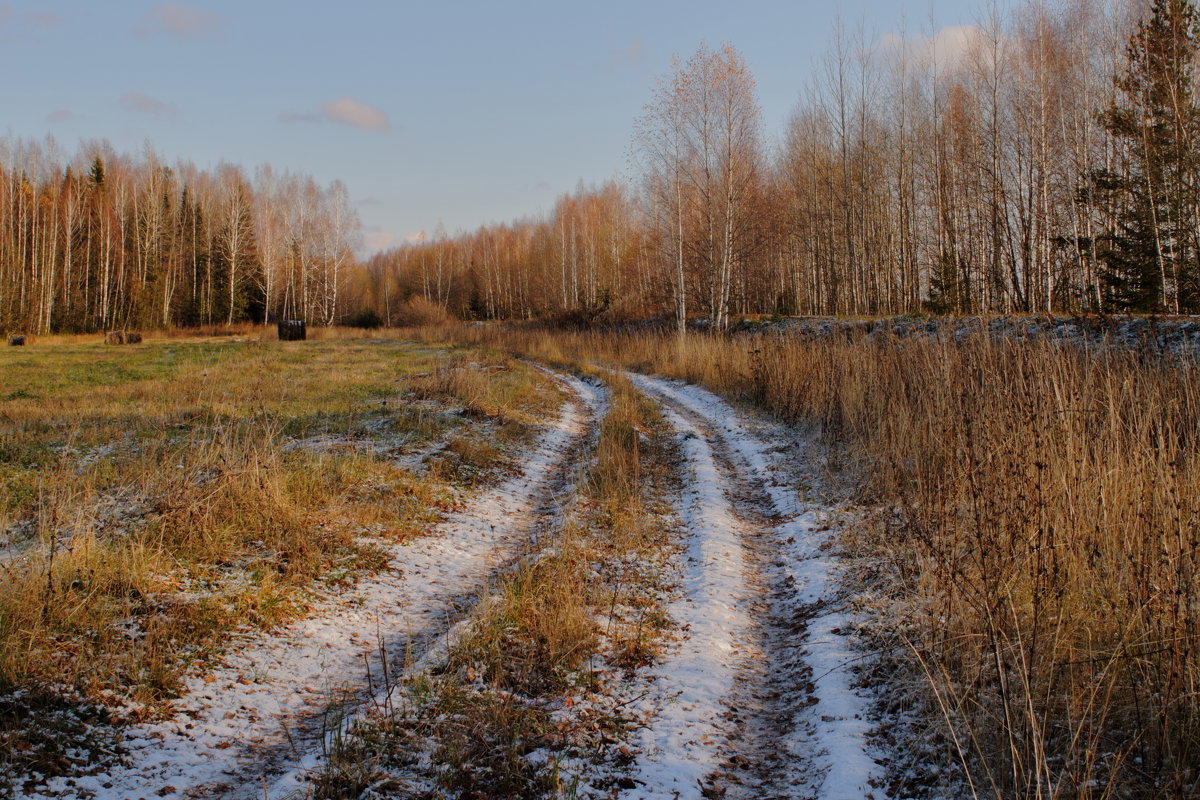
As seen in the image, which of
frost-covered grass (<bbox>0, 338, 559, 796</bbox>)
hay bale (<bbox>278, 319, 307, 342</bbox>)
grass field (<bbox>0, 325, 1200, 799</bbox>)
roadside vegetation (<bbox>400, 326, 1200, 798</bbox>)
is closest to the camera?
roadside vegetation (<bbox>400, 326, 1200, 798</bbox>)

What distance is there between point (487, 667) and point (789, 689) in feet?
5.44

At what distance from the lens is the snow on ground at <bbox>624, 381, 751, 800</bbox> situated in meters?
2.84

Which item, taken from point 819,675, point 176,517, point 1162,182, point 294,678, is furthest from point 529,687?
point 1162,182

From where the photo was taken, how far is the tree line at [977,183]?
57.7 feet

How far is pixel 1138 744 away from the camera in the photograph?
248 cm

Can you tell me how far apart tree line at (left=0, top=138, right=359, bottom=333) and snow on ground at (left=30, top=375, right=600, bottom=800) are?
40560 mm

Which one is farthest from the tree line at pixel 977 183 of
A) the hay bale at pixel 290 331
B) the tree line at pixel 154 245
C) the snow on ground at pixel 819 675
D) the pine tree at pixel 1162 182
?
the tree line at pixel 154 245

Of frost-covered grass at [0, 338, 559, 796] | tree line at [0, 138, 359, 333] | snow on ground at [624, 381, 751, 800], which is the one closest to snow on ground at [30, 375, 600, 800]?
frost-covered grass at [0, 338, 559, 796]

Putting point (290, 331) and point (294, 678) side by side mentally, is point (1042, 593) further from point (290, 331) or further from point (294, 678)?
point (290, 331)

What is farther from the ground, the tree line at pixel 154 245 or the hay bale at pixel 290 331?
the tree line at pixel 154 245

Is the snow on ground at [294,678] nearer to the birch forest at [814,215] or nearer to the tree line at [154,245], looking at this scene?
the birch forest at [814,215]

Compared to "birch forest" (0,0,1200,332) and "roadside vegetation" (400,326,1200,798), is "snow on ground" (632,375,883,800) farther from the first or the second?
"birch forest" (0,0,1200,332)

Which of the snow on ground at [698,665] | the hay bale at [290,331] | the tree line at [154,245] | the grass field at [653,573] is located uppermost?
the tree line at [154,245]

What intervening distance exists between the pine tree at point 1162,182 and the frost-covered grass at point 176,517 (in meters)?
16.9
